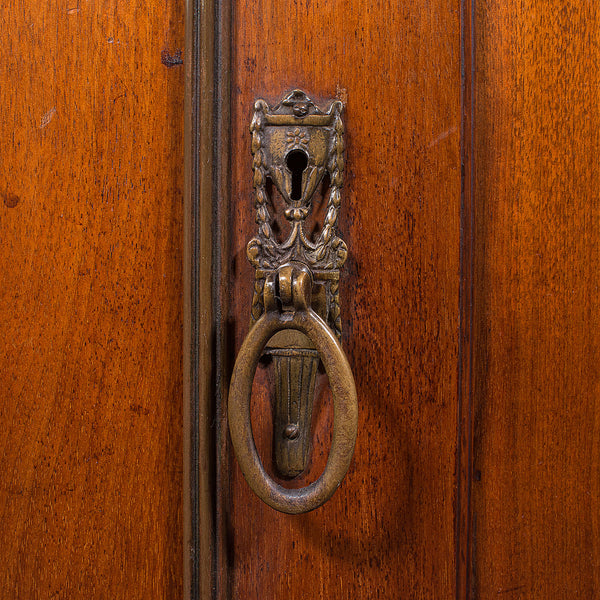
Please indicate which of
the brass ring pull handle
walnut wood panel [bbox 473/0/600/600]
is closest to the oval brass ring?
the brass ring pull handle

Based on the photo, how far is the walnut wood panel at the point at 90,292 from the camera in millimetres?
362

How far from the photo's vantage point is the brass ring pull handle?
304mm

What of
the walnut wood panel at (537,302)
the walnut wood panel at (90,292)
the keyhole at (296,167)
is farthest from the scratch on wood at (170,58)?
the walnut wood panel at (537,302)

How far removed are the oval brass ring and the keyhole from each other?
87 millimetres

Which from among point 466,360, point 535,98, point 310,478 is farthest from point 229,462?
point 535,98

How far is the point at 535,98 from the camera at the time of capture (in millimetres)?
347

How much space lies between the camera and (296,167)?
0.34 meters

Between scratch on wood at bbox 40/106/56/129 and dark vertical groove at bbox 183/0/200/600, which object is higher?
scratch on wood at bbox 40/106/56/129

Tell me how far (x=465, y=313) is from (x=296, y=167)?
0.52 ft

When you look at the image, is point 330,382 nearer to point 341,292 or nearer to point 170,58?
point 341,292

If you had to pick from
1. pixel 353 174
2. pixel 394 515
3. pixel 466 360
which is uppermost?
pixel 353 174

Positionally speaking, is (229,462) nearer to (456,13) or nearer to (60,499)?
(60,499)

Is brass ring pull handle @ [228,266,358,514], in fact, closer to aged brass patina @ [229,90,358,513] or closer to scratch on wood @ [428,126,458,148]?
aged brass patina @ [229,90,358,513]

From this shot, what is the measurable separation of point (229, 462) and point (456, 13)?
355 millimetres
